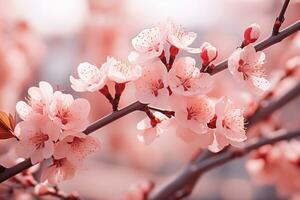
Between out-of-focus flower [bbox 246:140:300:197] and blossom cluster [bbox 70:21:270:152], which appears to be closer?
blossom cluster [bbox 70:21:270:152]

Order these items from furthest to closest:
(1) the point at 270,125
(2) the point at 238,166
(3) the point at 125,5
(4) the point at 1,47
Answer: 1. (2) the point at 238,166
2. (3) the point at 125,5
3. (4) the point at 1,47
4. (1) the point at 270,125

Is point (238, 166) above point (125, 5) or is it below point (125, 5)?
below

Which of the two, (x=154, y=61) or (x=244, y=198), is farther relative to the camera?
(x=244, y=198)

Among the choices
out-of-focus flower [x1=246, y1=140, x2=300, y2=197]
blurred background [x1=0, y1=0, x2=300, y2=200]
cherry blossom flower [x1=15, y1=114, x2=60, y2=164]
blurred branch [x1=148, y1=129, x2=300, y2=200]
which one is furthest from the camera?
blurred background [x1=0, y1=0, x2=300, y2=200]

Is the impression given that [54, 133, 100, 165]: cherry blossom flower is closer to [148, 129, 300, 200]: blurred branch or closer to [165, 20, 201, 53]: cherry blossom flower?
[165, 20, 201, 53]: cherry blossom flower

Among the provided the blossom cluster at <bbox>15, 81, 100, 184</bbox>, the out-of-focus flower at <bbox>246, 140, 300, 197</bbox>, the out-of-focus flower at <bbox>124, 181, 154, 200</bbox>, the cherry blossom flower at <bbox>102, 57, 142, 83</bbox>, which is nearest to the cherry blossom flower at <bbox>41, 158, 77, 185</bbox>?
the blossom cluster at <bbox>15, 81, 100, 184</bbox>

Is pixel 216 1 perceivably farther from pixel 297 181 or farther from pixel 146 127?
pixel 146 127

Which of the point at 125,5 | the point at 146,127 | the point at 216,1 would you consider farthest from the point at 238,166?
the point at 146,127

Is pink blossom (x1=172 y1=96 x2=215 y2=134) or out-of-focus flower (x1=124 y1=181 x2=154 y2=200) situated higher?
pink blossom (x1=172 y1=96 x2=215 y2=134)
